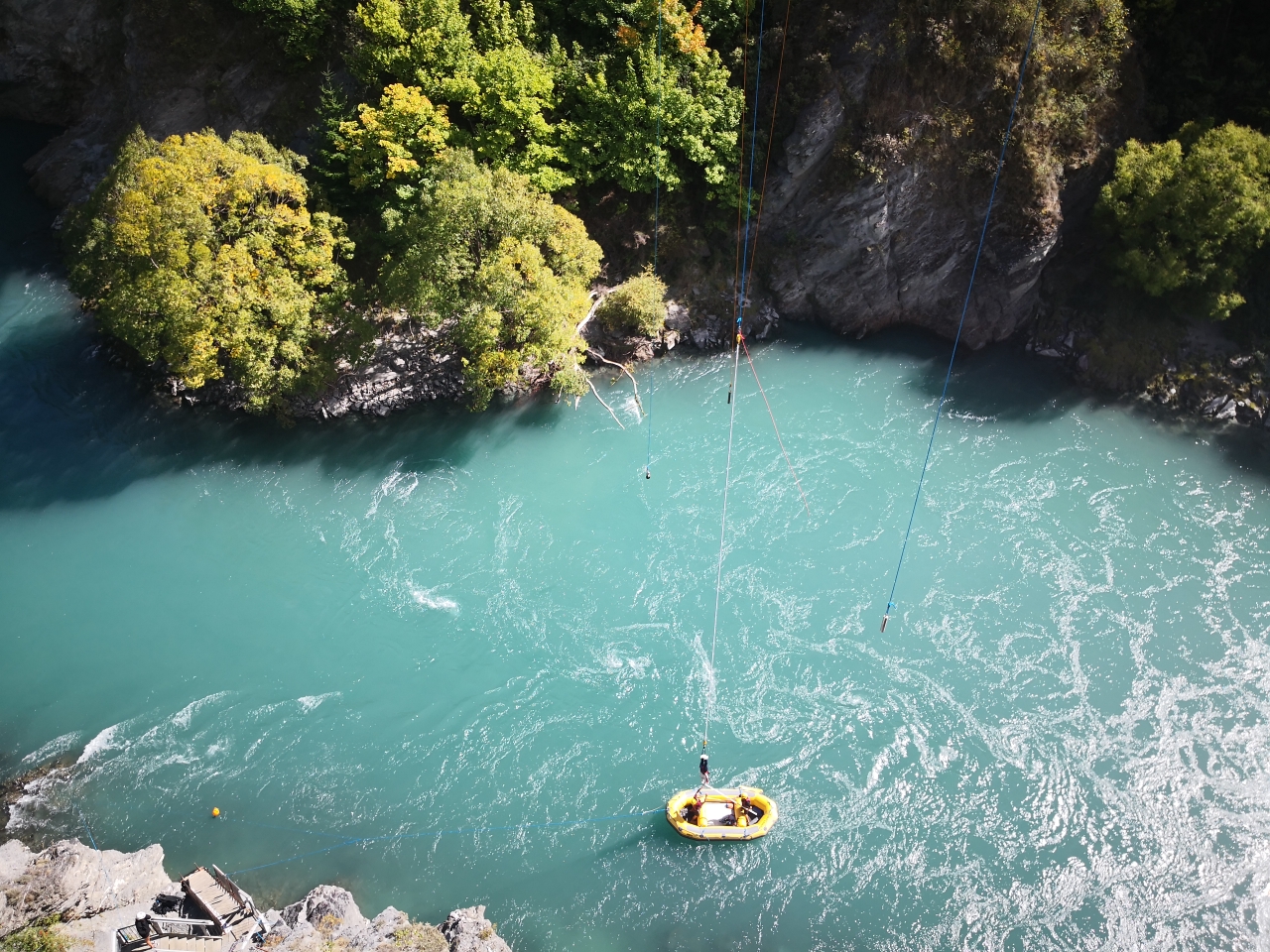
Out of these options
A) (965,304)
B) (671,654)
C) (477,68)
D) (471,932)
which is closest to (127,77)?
(477,68)

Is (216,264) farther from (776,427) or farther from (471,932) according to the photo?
(471,932)

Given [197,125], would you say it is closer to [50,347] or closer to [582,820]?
[50,347]

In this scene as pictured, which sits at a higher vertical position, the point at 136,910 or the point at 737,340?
the point at 737,340

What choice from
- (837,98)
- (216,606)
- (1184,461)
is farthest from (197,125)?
(1184,461)

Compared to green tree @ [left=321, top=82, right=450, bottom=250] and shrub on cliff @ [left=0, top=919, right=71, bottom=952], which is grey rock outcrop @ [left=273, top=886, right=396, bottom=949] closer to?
shrub on cliff @ [left=0, top=919, right=71, bottom=952]

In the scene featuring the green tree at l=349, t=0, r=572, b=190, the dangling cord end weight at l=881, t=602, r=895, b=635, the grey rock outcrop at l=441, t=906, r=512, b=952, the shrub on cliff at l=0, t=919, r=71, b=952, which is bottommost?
the shrub on cliff at l=0, t=919, r=71, b=952

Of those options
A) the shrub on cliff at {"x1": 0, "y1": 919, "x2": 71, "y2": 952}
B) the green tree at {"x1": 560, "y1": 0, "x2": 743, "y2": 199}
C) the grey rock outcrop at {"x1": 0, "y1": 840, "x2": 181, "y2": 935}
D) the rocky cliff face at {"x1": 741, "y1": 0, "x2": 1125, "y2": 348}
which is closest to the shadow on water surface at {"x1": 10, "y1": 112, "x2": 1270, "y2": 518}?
the rocky cliff face at {"x1": 741, "y1": 0, "x2": 1125, "y2": 348}
